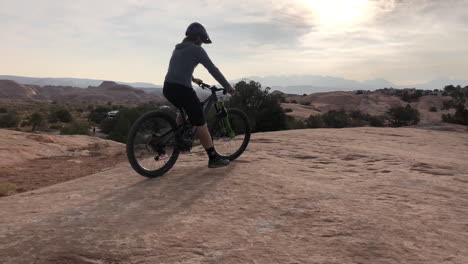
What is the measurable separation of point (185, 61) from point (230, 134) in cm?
200

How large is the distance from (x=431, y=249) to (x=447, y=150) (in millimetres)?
7441

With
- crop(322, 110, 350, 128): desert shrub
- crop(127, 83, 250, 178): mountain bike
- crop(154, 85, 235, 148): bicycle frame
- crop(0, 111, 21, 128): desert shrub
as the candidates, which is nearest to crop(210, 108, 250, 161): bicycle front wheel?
crop(154, 85, 235, 148): bicycle frame

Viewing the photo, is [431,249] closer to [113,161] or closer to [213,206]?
[213,206]

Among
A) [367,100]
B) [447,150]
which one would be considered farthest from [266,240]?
[367,100]

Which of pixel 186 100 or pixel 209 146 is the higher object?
pixel 186 100

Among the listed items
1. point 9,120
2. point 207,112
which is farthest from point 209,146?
point 9,120

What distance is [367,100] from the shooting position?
68.2m

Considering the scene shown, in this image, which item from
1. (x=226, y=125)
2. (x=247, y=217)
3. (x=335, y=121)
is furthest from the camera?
(x=335, y=121)

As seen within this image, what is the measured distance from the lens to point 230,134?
650 centimetres

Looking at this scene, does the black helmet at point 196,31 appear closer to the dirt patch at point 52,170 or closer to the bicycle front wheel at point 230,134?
the bicycle front wheel at point 230,134

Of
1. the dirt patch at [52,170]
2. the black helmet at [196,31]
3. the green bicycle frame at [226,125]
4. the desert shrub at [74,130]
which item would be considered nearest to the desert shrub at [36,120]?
Answer: the desert shrub at [74,130]

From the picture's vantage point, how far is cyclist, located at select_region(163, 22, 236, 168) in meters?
4.94

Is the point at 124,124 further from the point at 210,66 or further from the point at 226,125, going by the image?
the point at 210,66

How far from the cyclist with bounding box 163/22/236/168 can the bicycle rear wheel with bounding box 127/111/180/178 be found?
0.37m
